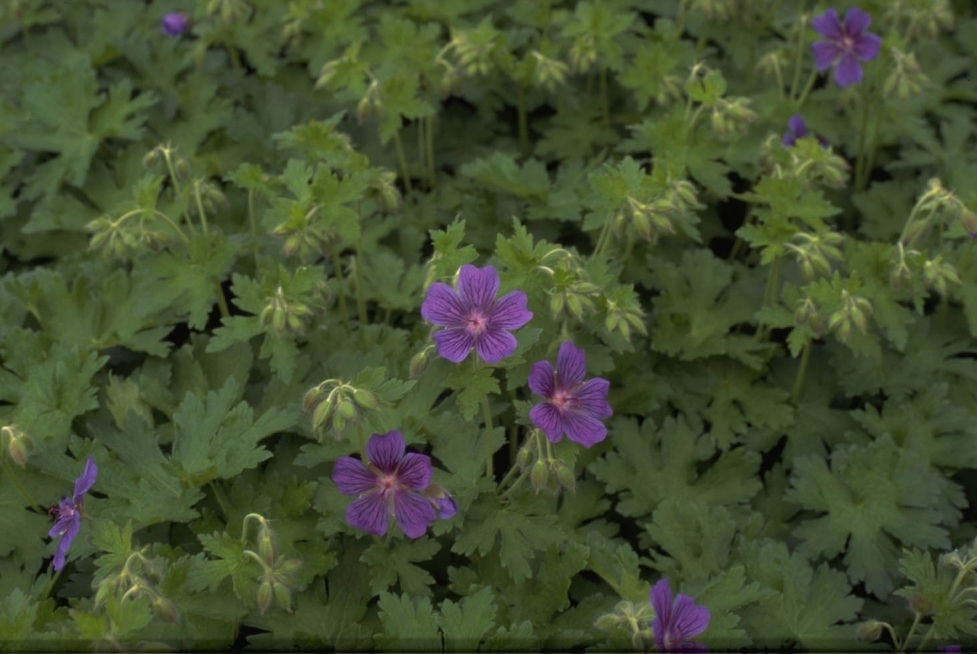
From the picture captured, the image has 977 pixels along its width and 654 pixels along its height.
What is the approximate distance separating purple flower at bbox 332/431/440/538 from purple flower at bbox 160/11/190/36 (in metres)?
2.26

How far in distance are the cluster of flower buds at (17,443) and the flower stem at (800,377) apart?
2.15 meters

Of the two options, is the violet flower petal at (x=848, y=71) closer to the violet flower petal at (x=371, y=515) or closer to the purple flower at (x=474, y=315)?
the purple flower at (x=474, y=315)

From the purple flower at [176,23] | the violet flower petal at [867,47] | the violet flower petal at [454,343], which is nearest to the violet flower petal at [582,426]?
the violet flower petal at [454,343]

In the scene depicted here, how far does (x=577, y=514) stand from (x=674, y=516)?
0.88ft

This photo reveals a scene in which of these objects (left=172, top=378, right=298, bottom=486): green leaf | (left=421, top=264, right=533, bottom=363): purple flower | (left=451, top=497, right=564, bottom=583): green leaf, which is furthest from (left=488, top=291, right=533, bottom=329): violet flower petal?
(left=172, top=378, right=298, bottom=486): green leaf

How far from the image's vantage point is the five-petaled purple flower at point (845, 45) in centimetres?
334

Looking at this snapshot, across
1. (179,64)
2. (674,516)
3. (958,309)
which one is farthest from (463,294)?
(179,64)

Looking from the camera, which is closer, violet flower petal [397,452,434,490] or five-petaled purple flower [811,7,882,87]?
violet flower petal [397,452,434,490]

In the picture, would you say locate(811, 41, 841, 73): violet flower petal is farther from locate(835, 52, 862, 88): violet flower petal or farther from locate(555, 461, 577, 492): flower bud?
locate(555, 461, 577, 492): flower bud

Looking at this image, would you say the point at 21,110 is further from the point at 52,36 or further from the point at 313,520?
the point at 313,520

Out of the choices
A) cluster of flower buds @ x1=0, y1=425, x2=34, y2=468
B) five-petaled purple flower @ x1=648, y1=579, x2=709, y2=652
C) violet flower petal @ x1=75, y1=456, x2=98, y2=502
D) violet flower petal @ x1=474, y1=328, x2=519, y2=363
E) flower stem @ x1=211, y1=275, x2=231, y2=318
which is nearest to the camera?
five-petaled purple flower @ x1=648, y1=579, x2=709, y2=652

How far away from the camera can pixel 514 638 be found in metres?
2.32

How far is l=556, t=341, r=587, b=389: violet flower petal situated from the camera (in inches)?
89.4

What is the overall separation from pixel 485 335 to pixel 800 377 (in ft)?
4.36
